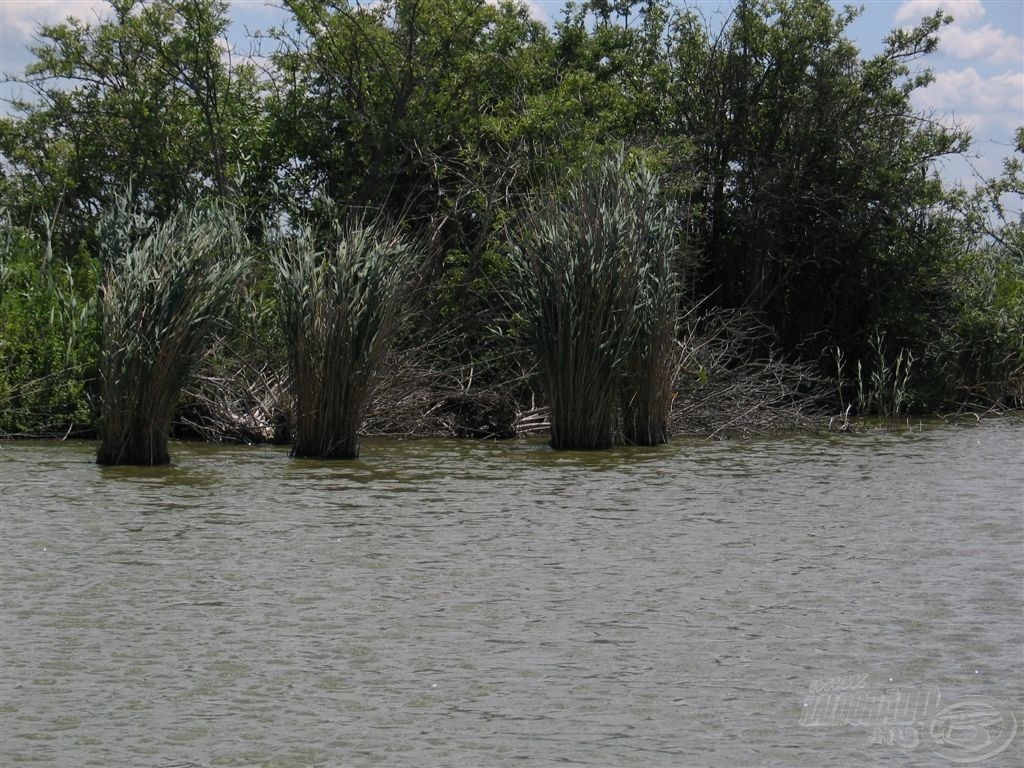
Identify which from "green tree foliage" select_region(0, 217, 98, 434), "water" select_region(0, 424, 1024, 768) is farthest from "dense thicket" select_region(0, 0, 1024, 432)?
"water" select_region(0, 424, 1024, 768)

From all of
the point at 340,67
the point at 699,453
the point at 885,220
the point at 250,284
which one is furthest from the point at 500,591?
the point at 885,220

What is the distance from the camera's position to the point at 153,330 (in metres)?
12.0

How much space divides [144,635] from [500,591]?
1848 mm

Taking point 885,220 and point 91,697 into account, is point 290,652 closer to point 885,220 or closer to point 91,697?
point 91,697

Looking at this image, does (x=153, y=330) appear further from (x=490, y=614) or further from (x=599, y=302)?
(x=490, y=614)

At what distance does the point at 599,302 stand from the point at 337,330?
2549 mm

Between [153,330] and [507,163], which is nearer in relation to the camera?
[153,330]

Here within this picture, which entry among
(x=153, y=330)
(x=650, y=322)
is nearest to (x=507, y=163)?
(x=650, y=322)

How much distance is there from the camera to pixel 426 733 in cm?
500

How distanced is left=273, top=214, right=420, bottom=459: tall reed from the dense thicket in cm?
182

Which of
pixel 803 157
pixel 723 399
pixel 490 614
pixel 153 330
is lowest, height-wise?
pixel 490 614

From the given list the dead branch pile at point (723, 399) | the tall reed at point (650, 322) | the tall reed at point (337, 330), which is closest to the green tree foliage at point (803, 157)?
the dead branch pile at point (723, 399)

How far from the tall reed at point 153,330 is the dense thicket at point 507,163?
Result: 1.58m

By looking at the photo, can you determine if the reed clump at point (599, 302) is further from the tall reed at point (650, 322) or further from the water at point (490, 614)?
the water at point (490, 614)
